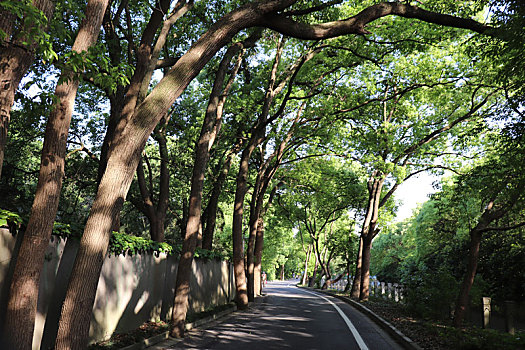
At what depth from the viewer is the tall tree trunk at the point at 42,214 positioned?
562 cm

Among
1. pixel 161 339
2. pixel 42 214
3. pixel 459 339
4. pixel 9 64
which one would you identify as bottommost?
pixel 161 339

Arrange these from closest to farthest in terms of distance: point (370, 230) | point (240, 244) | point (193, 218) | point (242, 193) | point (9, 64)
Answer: point (9, 64)
point (193, 218)
point (240, 244)
point (242, 193)
point (370, 230)

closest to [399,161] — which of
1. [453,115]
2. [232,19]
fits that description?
[453,115]

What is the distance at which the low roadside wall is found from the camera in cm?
676

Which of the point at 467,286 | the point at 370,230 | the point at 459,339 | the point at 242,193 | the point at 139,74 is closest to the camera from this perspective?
the point at 459,339

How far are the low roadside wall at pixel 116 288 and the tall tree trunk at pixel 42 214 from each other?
33 centimetres

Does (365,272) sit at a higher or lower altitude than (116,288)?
higher

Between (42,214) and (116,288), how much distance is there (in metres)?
3.74

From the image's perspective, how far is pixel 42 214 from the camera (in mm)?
6074

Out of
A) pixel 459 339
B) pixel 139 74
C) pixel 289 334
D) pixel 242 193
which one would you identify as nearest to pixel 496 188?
pixel 459 339

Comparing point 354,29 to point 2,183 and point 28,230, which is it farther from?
point 2,183

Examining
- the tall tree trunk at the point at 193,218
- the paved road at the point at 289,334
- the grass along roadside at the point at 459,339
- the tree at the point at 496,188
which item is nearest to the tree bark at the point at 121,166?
the paved road at the point at 289,334

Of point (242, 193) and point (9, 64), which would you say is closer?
point (9, 64)

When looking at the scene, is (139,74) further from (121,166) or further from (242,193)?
(242,193)
